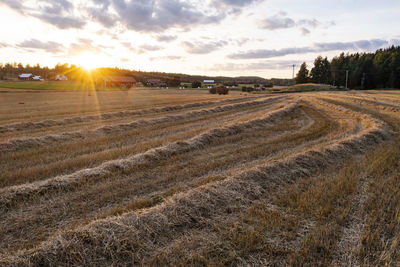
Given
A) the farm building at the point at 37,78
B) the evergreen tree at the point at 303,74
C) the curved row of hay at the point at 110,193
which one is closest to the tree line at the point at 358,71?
the evergreen tree at the point at 303,74

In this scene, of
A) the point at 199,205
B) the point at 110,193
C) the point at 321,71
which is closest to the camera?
the point at 199,205

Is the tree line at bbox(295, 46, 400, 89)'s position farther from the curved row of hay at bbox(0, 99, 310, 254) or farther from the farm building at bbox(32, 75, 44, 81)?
the farm building at bbox(32, 75, 44, 81)

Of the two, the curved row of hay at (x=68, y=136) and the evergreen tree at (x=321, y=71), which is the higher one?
the evergreen tree at (x=321, y=71)

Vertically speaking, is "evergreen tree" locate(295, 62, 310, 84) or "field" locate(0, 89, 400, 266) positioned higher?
"evergreen tree" locate(295, 62, 310, 84)

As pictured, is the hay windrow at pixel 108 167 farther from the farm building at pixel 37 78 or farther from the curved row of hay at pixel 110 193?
the farm building at pixel 37 78

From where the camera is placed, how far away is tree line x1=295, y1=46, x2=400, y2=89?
74.9 metres

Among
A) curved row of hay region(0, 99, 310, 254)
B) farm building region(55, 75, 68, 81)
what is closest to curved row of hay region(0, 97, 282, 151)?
curved row of hay region(0, 99, 310, 254)

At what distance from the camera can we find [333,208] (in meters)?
4.82

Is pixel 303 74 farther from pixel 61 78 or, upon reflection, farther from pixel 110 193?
pixel 61 78

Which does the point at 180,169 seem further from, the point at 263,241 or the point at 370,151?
the point at 370,151

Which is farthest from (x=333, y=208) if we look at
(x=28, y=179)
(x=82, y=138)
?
(x=82, y=138)

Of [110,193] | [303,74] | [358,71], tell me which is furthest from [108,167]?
[303,74]

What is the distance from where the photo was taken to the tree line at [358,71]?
74881 millimetres

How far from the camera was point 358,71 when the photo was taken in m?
78.5
